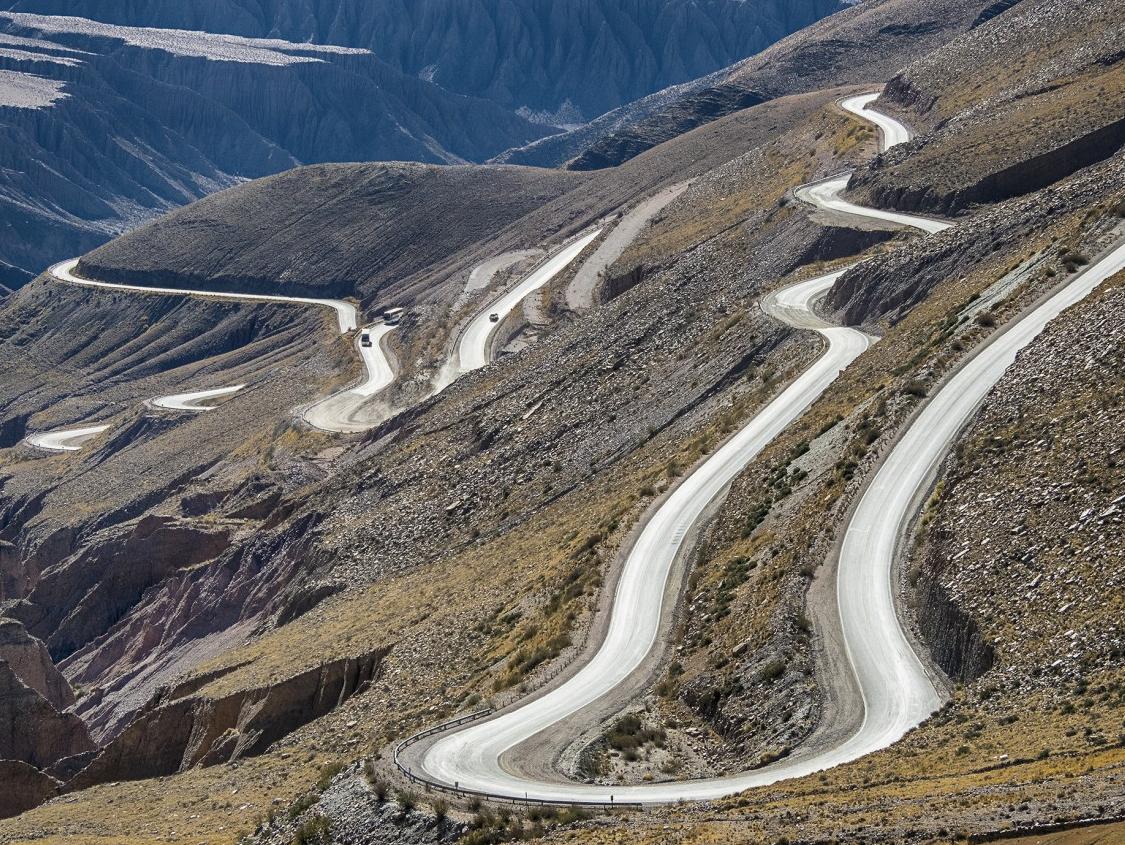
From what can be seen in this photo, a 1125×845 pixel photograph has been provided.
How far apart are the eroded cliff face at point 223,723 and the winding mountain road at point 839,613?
25.3 feet

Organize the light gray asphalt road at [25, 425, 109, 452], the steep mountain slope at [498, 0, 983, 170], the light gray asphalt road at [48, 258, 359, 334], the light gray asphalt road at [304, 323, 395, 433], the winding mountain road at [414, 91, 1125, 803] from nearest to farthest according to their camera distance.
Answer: the winding mountain road at [414, 91, 1125, 803], the light gray asphalt road at [304, 323, 395, 433], the light gray asphalt road at [25, 425, 109, 452], the light gray asphalt road at [48, 258, 359, 334], the steep mountain slope at [498, 0, 983, 170]

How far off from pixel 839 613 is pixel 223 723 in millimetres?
18010

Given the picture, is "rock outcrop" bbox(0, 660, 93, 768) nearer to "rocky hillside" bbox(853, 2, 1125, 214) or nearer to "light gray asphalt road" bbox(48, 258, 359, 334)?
"rocky hillside" bbox(853, 2, 1125, 214)

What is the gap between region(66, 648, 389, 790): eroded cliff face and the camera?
39.7 m

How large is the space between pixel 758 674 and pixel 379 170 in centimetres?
12783

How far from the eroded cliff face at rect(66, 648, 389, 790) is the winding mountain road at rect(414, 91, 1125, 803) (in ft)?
Result: 25.3

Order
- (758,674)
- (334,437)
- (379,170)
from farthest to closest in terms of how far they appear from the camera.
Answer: (379,170) → (334,437) → (758,674)

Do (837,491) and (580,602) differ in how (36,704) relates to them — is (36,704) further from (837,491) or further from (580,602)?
(837,491)

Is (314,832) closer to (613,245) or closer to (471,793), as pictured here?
(471,793)

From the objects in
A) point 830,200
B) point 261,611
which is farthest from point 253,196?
point 261,611

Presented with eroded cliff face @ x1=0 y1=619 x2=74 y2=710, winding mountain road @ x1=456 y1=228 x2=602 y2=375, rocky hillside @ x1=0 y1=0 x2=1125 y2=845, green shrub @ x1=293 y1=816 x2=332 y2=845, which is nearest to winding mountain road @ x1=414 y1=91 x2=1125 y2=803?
rocky hillside @ x1=0 y1=0 x2=1125 y2=845

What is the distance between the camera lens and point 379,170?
5989 inches

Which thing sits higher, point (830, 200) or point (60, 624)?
point (830, 200)

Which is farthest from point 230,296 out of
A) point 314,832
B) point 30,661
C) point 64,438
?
point 314,832
